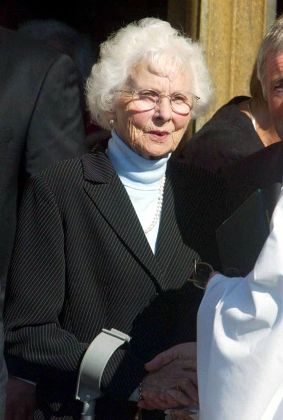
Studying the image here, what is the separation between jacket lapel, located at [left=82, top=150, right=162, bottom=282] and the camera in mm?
3555

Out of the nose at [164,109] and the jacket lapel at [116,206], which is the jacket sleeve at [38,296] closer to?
the jacket lapel at [116,206]

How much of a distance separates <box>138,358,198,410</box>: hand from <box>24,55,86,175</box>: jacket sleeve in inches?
31.8

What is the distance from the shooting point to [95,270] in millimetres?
3545

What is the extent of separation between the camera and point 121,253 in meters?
3.56

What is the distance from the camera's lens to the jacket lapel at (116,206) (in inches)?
140

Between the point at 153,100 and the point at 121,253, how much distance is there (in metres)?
0.49

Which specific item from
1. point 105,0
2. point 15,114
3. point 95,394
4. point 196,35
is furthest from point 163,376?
A: point 105,0

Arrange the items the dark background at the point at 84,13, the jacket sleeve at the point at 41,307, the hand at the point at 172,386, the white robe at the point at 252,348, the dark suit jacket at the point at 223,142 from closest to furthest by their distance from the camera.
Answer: the white robe at the point at 252,348 < the hand at the point at 172,386 < the jacket sleeve at the point at 41,307 < the dark suit jacket at the point at 223,142 < the dark background at the point at 84,13

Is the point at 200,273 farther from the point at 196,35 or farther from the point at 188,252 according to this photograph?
the point at 196,35

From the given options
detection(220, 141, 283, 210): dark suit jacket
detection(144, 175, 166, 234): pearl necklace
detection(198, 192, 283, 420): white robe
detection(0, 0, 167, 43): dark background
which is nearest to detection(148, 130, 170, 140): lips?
detection(144, 175, 166, 234): pearl necklace

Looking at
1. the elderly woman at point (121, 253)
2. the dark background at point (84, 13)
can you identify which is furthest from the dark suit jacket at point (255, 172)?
the dark background at point (84, 13)

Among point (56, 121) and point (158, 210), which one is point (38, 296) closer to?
point (158, 210)

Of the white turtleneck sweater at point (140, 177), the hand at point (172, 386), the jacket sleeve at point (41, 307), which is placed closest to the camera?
the hand at point (172, 386)

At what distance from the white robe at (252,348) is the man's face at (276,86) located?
105 cm
